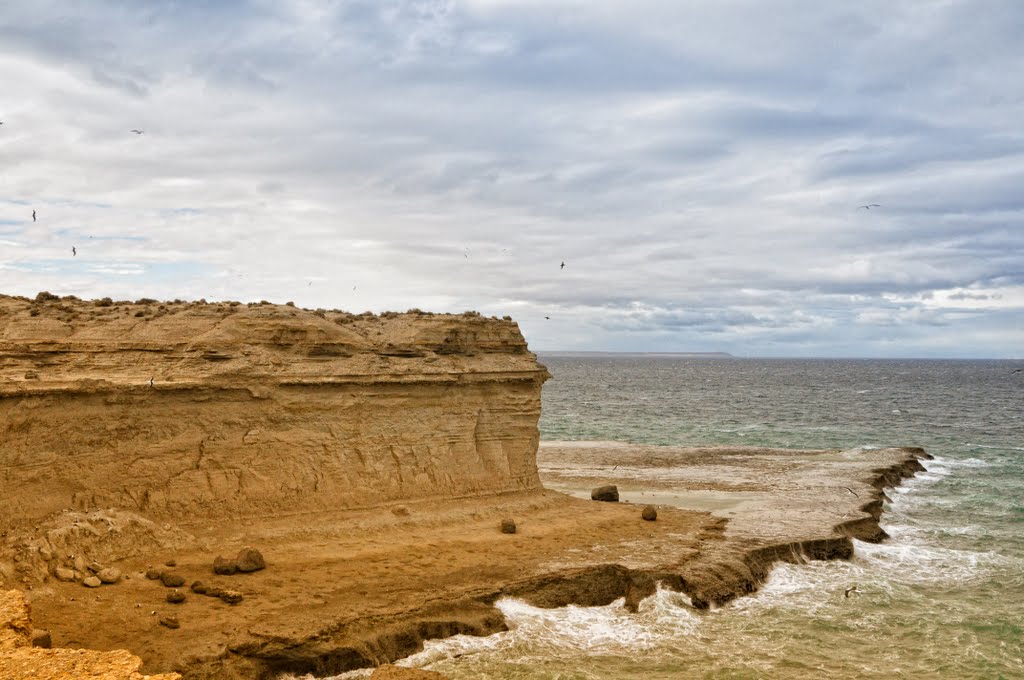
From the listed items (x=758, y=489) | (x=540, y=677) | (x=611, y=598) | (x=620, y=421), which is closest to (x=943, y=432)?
(x=620, y=421)

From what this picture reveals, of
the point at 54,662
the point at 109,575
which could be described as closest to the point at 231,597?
the point at 109,575

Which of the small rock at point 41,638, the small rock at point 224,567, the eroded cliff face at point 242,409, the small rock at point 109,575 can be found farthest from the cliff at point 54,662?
the eroded cliff face at point 242,409

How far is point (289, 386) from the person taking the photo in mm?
18922

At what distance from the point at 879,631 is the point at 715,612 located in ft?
11.3

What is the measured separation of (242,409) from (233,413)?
218 millimetres

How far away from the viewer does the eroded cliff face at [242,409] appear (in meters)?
16.1

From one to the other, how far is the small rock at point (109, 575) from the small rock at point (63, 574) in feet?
1.39

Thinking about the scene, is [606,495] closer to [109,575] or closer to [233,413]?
[233,413]

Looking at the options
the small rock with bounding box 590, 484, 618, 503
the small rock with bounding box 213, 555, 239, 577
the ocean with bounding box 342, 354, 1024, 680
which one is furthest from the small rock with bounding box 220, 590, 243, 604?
the small rock with bounding box 590, 484, 618, 503

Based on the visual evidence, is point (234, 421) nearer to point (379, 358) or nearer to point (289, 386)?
point (289, 386)

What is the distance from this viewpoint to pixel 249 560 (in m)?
16.0

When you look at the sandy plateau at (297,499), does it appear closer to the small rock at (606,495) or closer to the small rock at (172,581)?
the small rock at (172,581)

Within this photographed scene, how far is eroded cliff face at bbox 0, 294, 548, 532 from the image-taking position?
53.0ft

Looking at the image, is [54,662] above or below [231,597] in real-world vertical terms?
above
